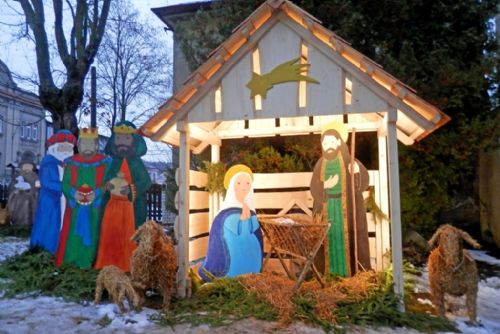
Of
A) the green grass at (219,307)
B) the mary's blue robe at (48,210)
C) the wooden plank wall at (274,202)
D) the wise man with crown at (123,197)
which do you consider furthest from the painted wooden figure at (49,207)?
the green grass at (219,307)

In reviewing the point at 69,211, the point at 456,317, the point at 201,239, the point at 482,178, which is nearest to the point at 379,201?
the point at 456,317

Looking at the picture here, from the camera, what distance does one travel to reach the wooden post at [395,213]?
15.3 feet

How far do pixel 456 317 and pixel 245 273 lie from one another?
2.57m

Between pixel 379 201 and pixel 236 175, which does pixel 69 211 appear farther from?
pixel 379 201

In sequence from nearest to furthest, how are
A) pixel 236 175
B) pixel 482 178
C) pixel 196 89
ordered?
pixel 196 89 < pixel 236 175 < pixel 482 178

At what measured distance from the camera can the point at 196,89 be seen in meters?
5.20

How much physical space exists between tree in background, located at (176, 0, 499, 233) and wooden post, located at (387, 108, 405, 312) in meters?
3.11

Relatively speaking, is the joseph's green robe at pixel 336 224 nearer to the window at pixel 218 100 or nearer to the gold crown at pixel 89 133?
the window at pixel 218 100

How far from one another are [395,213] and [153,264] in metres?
2.82

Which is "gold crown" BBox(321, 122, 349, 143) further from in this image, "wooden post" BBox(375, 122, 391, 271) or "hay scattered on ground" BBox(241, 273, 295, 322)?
"hay scattered on ground" BBox(241, 273, 295, 322)

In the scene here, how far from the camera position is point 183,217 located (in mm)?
5219

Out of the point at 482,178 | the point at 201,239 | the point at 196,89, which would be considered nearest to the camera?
the point at 196,89

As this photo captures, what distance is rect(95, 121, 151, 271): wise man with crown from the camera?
20.9ft

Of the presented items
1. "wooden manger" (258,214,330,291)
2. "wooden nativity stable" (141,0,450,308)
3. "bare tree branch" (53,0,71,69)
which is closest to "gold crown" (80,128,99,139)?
"wooden nativity stable" (141,0,450,308)
